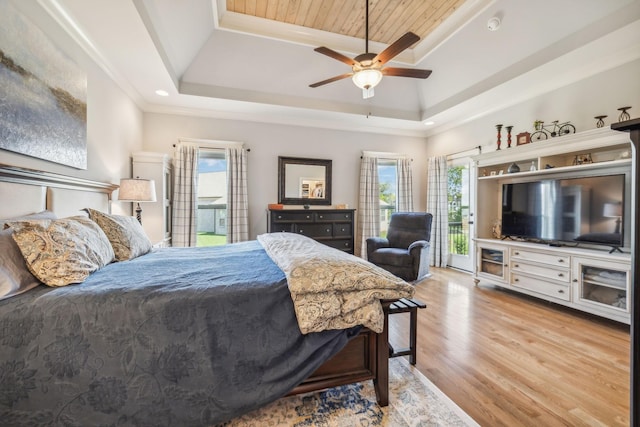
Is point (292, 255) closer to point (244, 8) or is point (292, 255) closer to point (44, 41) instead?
point (44, 41)

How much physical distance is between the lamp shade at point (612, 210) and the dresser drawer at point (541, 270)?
2.12 ft

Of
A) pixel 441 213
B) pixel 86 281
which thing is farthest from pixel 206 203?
pixel 441 213

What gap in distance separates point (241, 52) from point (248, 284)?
350cm

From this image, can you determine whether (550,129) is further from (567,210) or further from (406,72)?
(406,72)

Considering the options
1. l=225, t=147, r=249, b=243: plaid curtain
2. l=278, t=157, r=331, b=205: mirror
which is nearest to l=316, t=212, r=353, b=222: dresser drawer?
l=278, t=157, r=331, b=205: mirror

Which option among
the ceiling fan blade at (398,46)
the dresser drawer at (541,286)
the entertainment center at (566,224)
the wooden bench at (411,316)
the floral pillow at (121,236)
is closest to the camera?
the wooden bench at (411,316)

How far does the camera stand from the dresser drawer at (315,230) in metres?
4.55

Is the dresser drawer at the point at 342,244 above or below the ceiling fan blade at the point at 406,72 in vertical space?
below

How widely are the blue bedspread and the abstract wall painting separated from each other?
4.08 feet

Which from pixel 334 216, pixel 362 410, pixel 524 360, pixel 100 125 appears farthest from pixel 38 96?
pixel 524 360

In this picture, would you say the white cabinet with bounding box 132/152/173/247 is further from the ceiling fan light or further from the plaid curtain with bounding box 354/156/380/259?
the plaid curtain with bounding box 354/156/380/259

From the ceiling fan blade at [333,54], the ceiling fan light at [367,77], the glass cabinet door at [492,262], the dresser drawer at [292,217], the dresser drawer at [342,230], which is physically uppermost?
the ceiling fan blade at [333,54]

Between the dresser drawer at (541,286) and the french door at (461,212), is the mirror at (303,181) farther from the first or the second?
the dresser drawer at (541,286)

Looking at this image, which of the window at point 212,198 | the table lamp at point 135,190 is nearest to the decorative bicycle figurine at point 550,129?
the window at point 212,198
